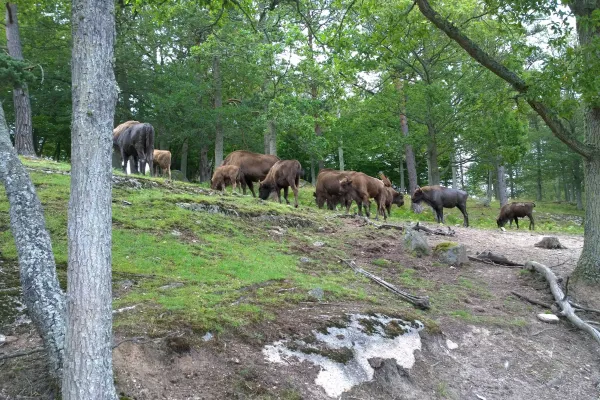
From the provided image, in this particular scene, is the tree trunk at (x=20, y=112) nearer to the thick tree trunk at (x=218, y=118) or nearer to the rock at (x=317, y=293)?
the thick tree trunk at (x=218, y=118)

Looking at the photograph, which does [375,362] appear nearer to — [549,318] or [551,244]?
[549,318]

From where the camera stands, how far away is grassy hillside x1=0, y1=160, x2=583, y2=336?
5.73 meters

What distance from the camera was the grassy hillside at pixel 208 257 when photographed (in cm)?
573

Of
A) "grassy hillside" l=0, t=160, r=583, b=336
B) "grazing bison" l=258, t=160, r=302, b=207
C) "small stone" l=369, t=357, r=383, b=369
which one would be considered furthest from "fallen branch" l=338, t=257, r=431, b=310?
"grazing bison" l=258, t=160, r=302, b=207

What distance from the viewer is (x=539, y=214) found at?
38.8m

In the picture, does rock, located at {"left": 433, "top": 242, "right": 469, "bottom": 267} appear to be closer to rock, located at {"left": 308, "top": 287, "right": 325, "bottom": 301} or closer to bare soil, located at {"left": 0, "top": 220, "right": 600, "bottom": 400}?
bare soil, located at {"left": 0, "top": 220, "right": 600, "bottom": 400}

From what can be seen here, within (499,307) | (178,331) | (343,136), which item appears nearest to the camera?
(178,331)

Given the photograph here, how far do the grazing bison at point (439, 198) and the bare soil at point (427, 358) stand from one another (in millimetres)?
12775

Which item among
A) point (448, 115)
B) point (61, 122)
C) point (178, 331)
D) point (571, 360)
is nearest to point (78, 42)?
point (178, 331)

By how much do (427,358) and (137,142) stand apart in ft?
39.0

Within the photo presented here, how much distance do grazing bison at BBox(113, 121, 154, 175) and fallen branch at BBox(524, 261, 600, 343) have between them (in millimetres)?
11277

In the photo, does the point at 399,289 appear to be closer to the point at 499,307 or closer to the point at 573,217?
the point at 499,307

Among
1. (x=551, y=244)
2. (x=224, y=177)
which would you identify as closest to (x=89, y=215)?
(x=551, y=244)

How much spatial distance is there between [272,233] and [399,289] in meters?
3.69
